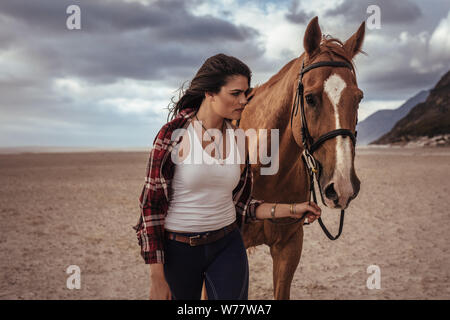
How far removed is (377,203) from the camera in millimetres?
11164

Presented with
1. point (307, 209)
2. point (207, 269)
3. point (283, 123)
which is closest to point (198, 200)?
point (207, 269)

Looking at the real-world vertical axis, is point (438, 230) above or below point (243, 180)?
below

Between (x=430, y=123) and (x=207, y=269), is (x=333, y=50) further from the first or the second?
(x=430, y=123)

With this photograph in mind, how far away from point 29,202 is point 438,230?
1237 cm

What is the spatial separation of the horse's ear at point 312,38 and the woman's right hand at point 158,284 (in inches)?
68.1

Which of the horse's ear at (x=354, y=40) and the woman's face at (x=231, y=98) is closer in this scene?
the woman's face at (x=231, y=98)

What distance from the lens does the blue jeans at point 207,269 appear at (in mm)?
1933

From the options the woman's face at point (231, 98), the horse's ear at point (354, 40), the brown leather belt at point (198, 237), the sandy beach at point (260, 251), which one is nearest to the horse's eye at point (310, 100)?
the woman's face at point (231, 98)

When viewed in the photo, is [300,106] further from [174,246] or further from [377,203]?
[377,203]

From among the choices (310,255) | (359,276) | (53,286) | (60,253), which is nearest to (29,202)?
(60,253)

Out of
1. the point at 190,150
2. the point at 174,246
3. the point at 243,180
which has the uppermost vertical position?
the point at 190,150

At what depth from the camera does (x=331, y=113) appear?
2105 millimetres

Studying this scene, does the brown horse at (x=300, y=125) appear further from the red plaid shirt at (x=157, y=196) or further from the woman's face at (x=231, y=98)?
the red plaid shirt at (x=157, y=196)
